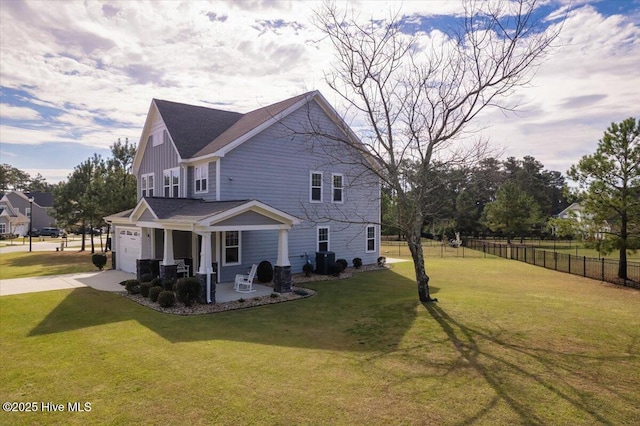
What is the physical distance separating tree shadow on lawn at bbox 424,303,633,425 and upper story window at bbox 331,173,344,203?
1261 cm

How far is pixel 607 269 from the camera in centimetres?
2150

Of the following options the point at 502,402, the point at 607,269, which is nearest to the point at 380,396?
the point at 502,402

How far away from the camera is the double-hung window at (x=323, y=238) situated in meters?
20.3

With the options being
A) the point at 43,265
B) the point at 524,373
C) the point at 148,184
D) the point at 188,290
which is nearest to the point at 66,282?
the point at 148,184

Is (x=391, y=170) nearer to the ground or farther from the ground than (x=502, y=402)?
farther from the ground

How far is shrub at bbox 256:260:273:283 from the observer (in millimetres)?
16719

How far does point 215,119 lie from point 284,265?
10974 millimetres

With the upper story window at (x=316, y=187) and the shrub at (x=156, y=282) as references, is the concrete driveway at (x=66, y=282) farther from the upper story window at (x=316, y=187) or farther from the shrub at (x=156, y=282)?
the upper story window at (x=316, y=187)

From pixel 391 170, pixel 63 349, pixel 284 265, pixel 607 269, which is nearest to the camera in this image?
pixel 63 349

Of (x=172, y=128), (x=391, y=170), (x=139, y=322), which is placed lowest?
(x=139, y=322)

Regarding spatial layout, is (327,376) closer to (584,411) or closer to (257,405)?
(257,405)

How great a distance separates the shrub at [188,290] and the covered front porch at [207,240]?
317mm

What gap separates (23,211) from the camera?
2470 inches

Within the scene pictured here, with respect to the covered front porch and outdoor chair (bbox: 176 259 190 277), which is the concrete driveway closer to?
the covered front porch
